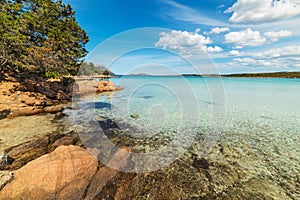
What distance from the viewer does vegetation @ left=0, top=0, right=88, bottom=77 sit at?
35.4 ft

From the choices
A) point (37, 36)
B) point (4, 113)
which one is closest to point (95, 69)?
point (37, 36)

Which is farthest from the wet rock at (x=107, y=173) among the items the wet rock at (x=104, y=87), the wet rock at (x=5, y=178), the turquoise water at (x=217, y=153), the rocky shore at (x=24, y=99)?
the wet rock at (x=104, y=87)

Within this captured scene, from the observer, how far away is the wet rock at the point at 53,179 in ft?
12.6

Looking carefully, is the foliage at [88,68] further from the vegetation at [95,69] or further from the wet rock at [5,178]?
the wet rock at [5,178]

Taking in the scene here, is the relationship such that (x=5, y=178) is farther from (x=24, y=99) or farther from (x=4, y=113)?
(x=24, y=99)

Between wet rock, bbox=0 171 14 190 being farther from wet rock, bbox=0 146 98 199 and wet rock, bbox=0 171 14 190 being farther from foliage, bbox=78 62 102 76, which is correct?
foliage, bbox=78 62 102 76

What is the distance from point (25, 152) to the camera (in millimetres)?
6246

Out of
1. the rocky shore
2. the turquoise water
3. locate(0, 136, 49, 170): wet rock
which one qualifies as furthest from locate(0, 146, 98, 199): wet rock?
the rocky shore

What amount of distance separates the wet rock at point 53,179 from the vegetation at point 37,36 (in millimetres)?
10549

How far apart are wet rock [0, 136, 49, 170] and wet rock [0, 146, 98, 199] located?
4.57 ft

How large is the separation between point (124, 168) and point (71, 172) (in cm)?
181

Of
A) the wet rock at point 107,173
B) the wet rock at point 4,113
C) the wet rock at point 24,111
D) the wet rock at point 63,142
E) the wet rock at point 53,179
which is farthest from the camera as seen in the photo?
the wet rock at point 24,111

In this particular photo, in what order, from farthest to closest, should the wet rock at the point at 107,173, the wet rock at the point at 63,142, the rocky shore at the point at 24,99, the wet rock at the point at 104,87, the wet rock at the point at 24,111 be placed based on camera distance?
the wet rock at the point at 104,87 < the rocky shore at the point at 24,99 < the wet rock at the point at 24,111 < the wet rock at the point at 63,142 < the wet rock at the point at 107,173

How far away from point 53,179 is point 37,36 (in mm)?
14513
